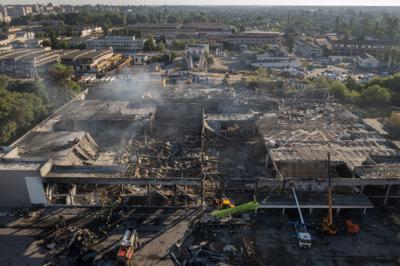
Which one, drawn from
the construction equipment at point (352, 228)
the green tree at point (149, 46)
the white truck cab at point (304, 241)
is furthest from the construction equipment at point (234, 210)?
the green tree at point (149, 46)

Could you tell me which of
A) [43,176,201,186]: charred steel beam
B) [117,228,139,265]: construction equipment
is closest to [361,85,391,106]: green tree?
[43,176,201,186]: charred steel beam

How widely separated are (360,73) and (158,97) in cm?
3387

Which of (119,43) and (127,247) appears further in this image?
(119,43)

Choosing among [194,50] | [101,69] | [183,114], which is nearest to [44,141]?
[183,114]

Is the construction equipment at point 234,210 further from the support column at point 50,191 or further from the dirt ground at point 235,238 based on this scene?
the support column at point 50,191

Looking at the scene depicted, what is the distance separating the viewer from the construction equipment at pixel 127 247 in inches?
470

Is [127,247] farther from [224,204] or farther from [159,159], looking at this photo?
[159,159]

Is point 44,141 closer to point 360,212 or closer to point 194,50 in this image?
point 360,212

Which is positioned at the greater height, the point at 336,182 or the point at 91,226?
the point at 336,182

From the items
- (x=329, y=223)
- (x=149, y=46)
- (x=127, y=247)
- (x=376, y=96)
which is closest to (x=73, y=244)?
(x=127, y=247)

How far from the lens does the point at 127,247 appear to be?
1234 cm

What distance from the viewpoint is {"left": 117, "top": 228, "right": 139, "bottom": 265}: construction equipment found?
11945 mm

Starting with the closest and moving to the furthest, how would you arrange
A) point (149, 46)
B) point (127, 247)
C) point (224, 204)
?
point (127, 247) < point (224, 204) < point (149, 46)

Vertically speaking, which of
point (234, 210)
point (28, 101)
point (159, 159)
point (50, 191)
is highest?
point (28, 101)
